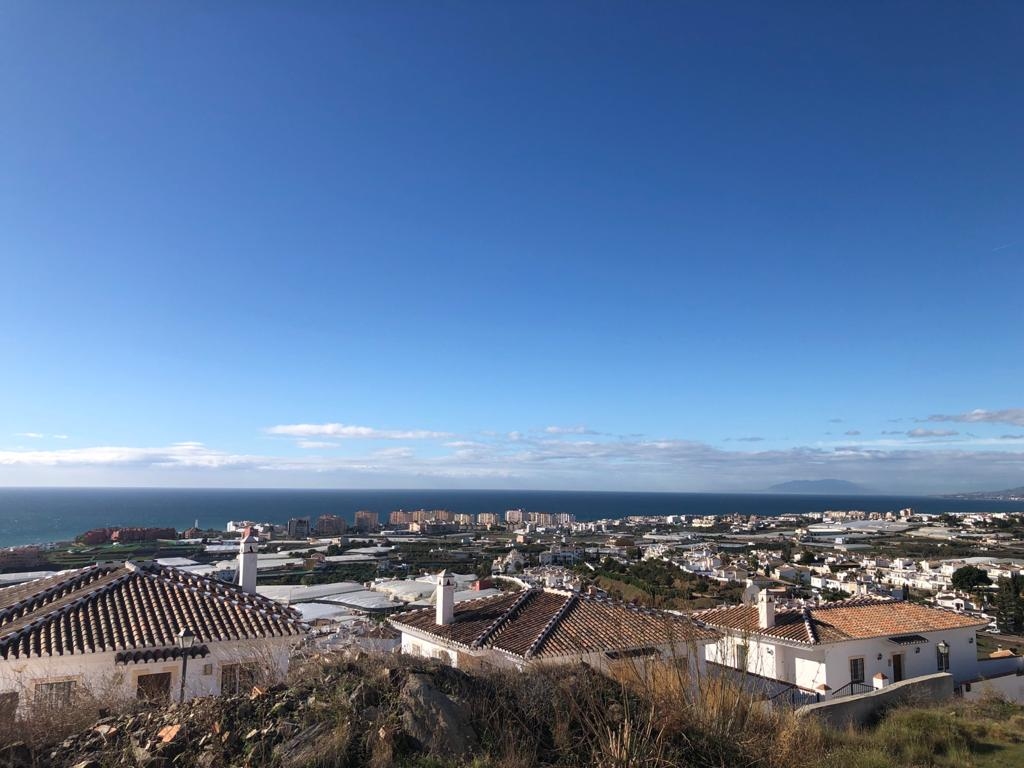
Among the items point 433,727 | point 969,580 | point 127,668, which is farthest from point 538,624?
point 969,580

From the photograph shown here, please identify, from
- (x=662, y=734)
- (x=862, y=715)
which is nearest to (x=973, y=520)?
(x=862, y=715)

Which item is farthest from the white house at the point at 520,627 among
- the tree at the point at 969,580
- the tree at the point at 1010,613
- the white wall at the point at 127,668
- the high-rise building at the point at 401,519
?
the high-rise building at the point at 401,519

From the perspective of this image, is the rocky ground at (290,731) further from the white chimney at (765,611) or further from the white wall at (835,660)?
the white chimney at (765,611)

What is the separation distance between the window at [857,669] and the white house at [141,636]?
496 inches

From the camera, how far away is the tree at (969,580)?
39125 millimetres

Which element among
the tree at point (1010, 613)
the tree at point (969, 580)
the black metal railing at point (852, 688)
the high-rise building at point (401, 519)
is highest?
the black metal railing at point (852, 688)

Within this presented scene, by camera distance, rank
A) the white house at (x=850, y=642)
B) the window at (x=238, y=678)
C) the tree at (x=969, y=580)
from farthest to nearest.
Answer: the tree at (x=969, y=580) → the white house at (x=850, y=642) → the window at (x=238, y=678)

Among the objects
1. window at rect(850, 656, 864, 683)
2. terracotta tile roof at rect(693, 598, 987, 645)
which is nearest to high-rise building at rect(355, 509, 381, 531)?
terracotta tile roof at rect(693, 598, 987, 645)

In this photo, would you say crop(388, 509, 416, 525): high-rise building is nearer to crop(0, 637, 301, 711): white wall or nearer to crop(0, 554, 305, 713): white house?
crop(0, 554, 305, 713): white house

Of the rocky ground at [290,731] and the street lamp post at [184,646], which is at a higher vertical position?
the rocky ground at [290,731]

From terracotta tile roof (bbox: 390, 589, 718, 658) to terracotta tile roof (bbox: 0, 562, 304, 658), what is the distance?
3321mm

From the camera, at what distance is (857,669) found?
50.0 ft

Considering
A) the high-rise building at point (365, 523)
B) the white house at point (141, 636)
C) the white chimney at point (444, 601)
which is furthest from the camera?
the high-rise building at point (365, 523)

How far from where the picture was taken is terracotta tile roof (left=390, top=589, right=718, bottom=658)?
36.7 ft
